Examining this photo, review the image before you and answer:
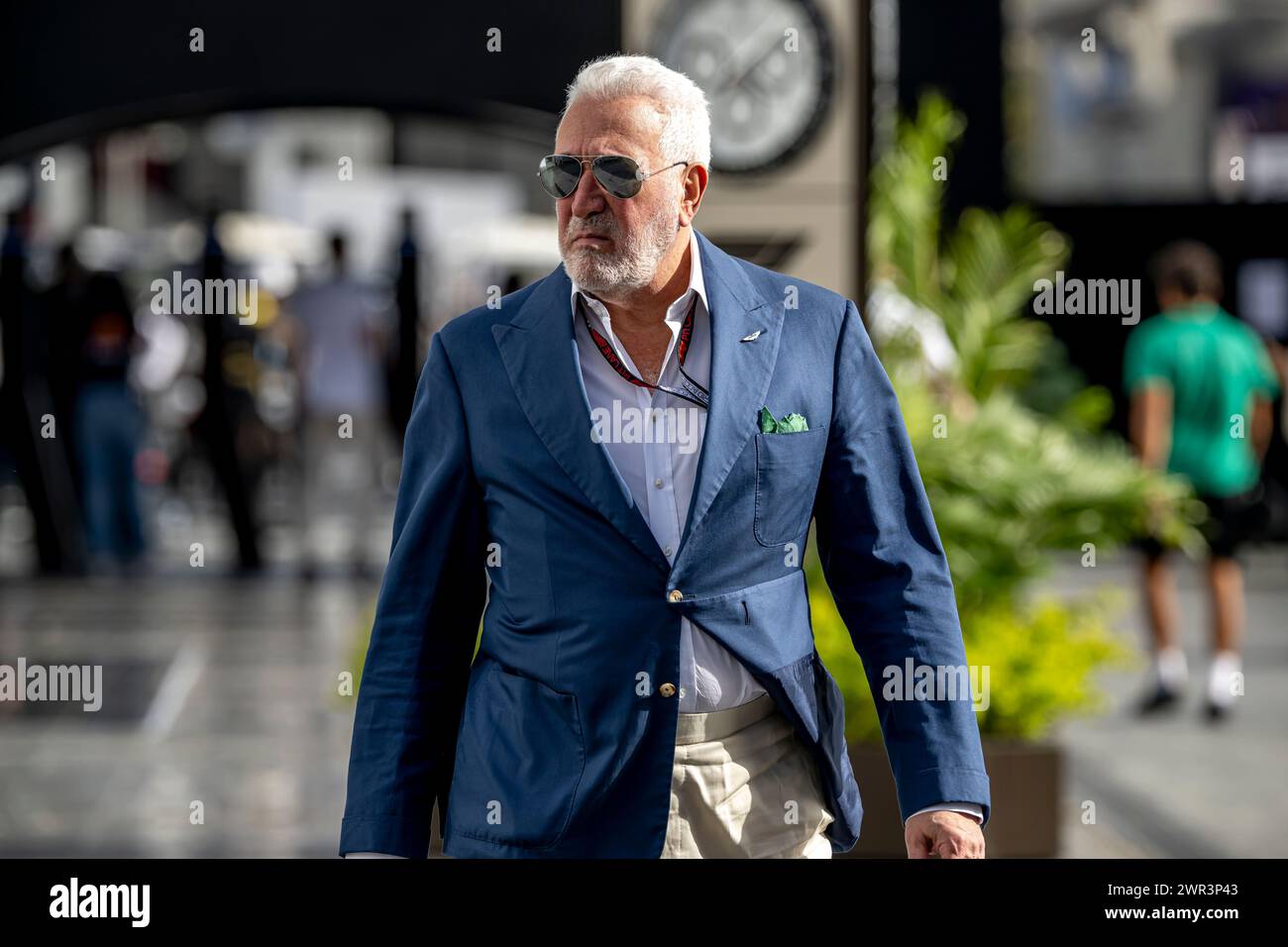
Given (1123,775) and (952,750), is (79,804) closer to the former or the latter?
(1123,775)

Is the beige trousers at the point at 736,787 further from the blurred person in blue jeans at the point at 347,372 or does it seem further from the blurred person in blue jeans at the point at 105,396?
the blurred person in blue jeans at the point at 105,396

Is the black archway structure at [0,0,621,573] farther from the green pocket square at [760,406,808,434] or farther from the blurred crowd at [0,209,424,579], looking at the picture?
the blurred crowd at [0,209,424,579]

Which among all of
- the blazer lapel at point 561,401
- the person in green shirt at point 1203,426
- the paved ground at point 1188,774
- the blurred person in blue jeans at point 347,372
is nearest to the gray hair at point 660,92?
the blazer lapel at point 561,401

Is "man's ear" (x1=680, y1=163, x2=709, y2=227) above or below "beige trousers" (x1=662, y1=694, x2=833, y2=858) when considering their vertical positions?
above

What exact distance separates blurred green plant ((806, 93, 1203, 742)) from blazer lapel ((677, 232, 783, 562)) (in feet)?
8.18

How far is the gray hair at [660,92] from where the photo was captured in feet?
9.80

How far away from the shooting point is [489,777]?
305cm

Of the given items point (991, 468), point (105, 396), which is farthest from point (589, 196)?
point (105, 396)

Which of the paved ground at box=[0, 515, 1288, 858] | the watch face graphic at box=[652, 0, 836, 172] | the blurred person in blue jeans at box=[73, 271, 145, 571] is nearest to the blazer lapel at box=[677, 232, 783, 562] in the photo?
the watch face graphic at box=[652, 0, 836, 172]

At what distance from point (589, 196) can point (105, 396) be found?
35.2ft

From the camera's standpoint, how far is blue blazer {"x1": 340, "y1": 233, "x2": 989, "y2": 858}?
118 inches

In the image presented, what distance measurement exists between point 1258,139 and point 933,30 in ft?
10.5

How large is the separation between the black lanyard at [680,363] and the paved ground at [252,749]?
11.8 ft

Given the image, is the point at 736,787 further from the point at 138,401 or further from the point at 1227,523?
the point at 138,401
